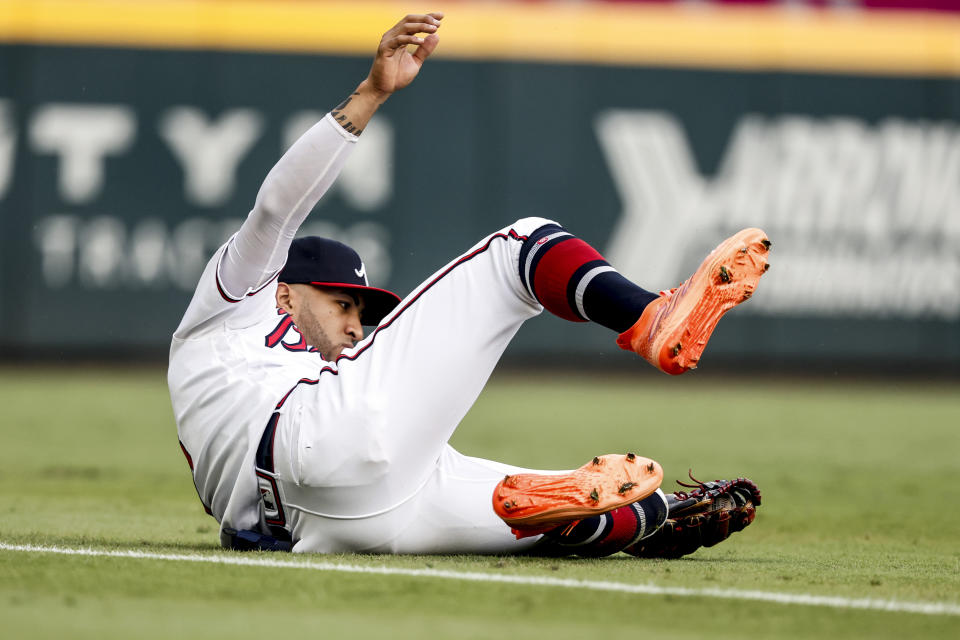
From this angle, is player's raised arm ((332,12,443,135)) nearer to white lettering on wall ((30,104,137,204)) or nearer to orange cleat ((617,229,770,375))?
orange cleat ((617,229,770,375))

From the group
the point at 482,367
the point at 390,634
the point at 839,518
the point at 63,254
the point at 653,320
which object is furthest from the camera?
the point at 63,254

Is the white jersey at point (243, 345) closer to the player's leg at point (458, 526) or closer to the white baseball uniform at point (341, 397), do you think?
the white baseball uniform at point (341, 397)

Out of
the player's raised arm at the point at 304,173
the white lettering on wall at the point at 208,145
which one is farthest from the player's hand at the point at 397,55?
the white lettering on wall at the point at 208,145

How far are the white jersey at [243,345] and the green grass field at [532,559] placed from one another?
21 centimetres

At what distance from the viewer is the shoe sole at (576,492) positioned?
3117 mm

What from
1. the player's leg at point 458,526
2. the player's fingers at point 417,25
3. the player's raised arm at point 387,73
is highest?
the player's fingers at point 417,25

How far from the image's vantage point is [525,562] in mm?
3328

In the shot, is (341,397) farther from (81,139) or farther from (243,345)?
(81,139)

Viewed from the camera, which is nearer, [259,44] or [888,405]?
[888,405]

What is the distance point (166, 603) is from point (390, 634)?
1.72 feet

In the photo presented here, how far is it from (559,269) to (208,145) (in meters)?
9.44

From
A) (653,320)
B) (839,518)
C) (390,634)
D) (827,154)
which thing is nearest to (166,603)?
(390,634)

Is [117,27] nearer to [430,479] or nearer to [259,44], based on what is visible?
[259,44]

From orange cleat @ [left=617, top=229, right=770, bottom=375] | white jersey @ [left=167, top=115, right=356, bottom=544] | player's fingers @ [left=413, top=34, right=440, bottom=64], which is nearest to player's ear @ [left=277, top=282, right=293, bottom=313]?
white jersey @ [left=167, top=115, right=356, bottom=544]
